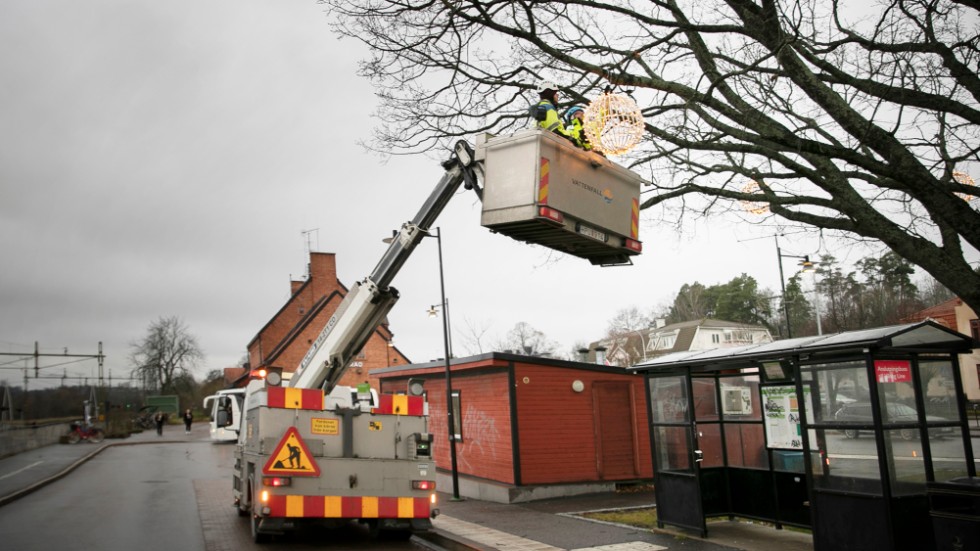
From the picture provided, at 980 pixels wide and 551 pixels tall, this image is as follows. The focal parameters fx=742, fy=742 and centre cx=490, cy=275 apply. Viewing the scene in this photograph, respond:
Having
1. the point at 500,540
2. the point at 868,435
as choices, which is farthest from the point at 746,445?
the point at 500,540

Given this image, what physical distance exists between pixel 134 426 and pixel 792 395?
59.1m

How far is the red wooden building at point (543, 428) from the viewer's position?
53.2 feet

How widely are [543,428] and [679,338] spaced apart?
5013 centimetres

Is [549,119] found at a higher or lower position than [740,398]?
higher

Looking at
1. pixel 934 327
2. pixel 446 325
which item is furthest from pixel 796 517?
pixel 446 325

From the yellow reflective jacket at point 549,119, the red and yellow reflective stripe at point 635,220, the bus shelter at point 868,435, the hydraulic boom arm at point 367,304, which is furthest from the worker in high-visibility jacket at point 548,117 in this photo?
the bus shelter at point 868,435

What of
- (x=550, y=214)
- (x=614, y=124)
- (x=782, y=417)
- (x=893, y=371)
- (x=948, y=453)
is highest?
(x=614, y=124)

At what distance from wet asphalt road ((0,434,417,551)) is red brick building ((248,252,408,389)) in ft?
78.8

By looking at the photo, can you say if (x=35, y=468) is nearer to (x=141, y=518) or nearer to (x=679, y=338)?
(x=141, y=518)

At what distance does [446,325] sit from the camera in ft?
57.6

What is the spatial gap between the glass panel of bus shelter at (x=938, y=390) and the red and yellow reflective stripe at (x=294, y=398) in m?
7.83

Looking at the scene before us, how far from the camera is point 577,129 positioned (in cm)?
763

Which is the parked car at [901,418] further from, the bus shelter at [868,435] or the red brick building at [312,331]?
the red brick building at [312,331]

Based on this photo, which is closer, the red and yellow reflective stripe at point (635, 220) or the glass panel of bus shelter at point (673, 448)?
the red and yellow reflective stripe at point (635, 220)
